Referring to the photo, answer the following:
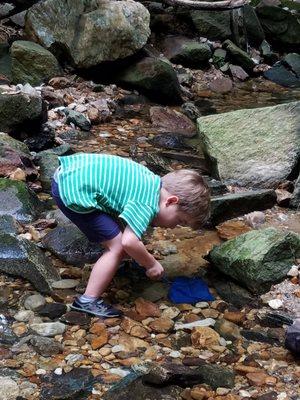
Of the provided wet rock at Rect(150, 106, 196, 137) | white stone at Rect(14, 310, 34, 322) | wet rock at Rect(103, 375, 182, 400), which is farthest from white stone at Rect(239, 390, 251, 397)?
wet rock at Rect(150, 106, 196, 137)

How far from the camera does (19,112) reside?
5559 mm

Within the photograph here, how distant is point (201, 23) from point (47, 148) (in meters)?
5.77

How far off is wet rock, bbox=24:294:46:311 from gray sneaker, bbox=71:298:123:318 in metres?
0.16

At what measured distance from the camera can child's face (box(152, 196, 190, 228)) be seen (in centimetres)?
317

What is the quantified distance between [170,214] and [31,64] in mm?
4509

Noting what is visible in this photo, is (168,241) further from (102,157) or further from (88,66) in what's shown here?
(88,66)

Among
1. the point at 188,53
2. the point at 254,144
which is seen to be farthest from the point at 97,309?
the point at 188,53

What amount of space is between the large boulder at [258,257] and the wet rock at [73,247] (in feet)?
2.32

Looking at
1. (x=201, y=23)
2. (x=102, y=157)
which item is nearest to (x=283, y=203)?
(x=102, y=157)

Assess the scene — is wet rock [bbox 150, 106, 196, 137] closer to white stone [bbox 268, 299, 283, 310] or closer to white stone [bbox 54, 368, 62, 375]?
white stone [bbox 268, 299, 283, 310]

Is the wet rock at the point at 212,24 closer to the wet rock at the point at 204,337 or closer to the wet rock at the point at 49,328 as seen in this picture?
the wet rock at the point at 204,337

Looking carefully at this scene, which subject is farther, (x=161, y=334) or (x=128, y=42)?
(x=128, y=42)

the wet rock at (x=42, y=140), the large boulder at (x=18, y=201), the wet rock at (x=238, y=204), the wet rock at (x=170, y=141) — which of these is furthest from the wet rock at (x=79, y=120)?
the wet rock at (x=238, y=204)

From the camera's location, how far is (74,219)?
331 cm
